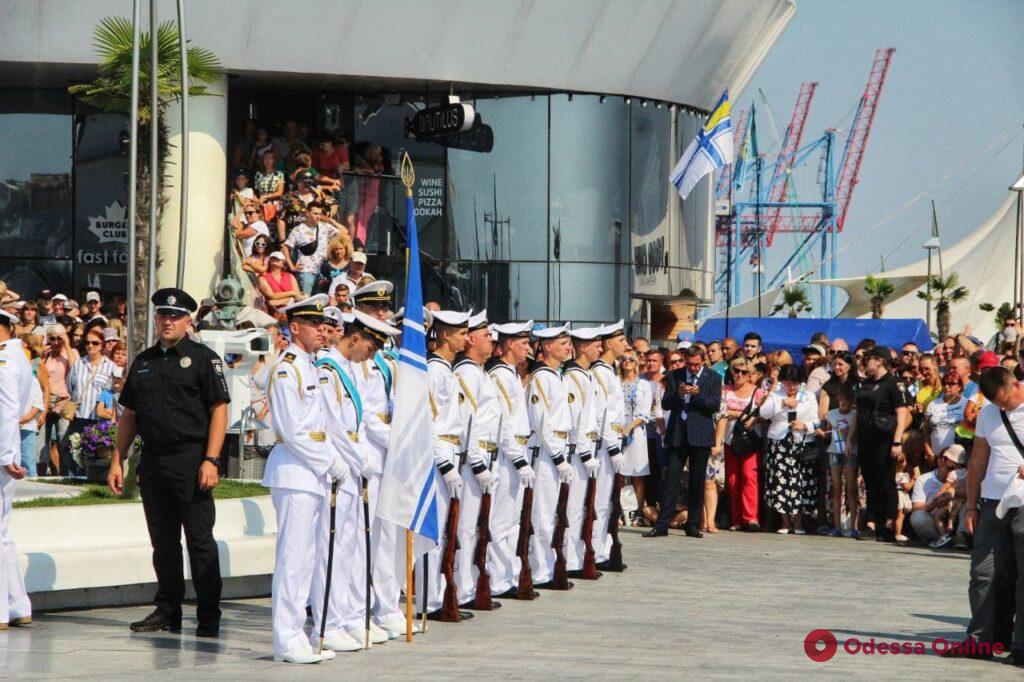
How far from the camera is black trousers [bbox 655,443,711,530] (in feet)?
52.6

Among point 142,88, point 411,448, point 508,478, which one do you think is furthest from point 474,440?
point 142,88

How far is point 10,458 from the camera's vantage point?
31.3 ft

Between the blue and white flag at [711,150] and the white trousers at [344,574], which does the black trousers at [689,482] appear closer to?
the white trousers at [344,574]

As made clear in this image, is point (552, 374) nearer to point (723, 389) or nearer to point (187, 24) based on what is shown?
point (723, 389)

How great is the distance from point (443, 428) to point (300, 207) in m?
13.5

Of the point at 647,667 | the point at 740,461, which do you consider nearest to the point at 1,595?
the point at 647,667

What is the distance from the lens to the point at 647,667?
339 inches

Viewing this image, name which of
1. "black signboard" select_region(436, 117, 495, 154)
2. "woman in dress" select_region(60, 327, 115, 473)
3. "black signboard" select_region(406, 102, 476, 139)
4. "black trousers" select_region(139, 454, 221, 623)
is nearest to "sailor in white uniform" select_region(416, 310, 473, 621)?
"black trousers" select_region(139, 454, 221, 623)

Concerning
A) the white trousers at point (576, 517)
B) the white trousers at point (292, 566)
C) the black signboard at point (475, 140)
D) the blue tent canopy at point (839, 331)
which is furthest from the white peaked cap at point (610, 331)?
the blue tent canopy at point (839, 331)

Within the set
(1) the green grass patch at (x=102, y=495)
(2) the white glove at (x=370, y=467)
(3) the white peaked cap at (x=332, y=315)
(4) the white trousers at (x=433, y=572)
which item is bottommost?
(4) the white trousers at (x=433, y=572)

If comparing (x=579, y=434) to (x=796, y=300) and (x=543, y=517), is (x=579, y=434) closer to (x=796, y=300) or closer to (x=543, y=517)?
(x=543, y=517)

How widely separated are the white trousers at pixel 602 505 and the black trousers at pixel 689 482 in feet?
8.50

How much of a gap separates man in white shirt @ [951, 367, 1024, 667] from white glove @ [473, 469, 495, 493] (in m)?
3.22

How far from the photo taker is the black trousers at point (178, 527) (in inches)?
374
